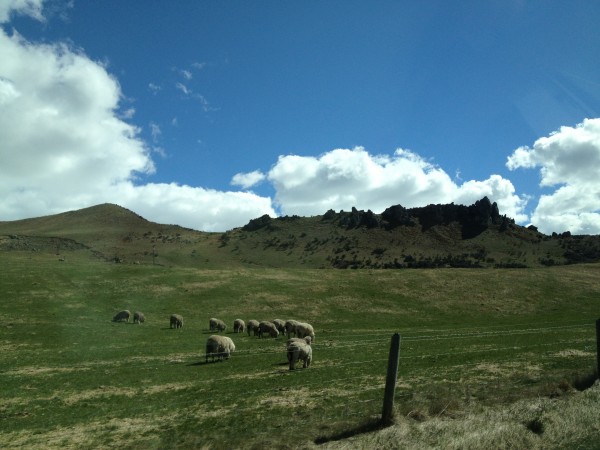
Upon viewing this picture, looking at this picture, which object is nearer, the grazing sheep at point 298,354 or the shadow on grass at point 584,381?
the shadow on grass at point 584,381

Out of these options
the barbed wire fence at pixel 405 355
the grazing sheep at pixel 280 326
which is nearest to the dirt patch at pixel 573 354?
the barbed wire fence at pixel 405 355

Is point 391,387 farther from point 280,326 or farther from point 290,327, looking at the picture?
point 280,326

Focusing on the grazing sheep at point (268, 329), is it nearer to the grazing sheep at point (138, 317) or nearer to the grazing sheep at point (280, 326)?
the grazing sheep at point (280, 326)

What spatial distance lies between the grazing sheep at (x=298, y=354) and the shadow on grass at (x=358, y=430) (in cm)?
1494

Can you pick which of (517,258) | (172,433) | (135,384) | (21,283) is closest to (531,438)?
(172,433)

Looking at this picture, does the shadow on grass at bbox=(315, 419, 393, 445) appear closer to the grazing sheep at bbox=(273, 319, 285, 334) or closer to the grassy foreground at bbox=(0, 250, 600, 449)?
the grassy foreground at bbox=(0, 250, 600, 449)

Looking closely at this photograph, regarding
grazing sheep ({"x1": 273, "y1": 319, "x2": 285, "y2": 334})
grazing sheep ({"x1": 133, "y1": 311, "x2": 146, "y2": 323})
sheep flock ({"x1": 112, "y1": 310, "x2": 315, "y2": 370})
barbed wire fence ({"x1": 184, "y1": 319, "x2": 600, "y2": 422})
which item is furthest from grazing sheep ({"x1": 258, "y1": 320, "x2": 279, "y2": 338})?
grazing sheep ({"x1": 133, "y1": 311, "x2": 146, "y2": 323})

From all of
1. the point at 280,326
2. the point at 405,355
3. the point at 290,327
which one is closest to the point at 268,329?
the point at 290,327

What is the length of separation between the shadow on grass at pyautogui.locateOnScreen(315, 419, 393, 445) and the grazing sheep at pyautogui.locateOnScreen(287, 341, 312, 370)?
14936 mm

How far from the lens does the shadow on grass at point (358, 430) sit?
1209 cm

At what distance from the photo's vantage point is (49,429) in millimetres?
16375

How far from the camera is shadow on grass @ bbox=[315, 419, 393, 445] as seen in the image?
12.1 m

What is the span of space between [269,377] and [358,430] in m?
12.9

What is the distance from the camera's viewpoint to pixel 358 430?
12406 millimetres
